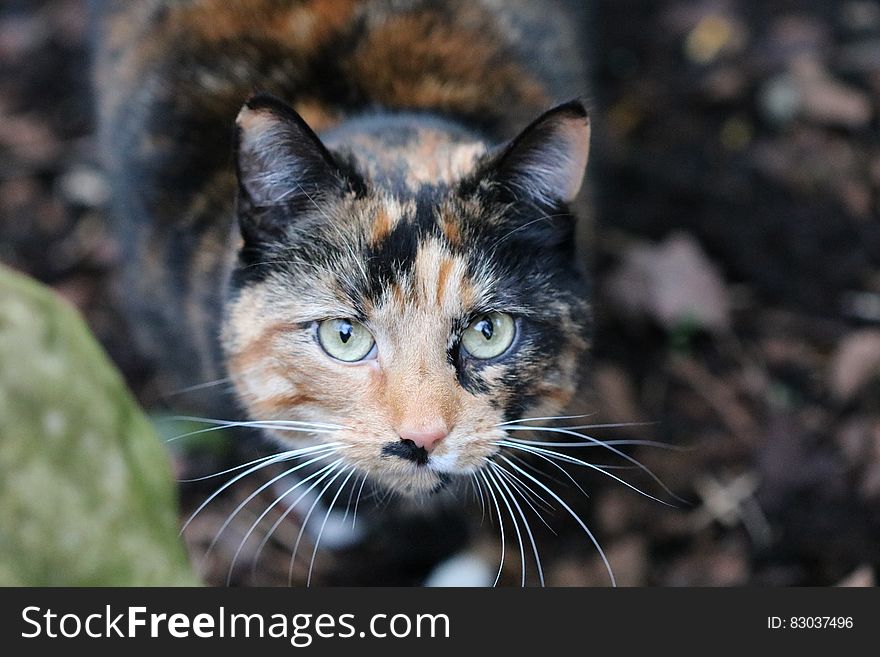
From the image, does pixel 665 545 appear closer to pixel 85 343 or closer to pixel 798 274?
pixel 798 274

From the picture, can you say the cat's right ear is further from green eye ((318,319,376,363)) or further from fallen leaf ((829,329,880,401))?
fallen leaf ((829,329,880,401))

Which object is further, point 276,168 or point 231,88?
point 231,88

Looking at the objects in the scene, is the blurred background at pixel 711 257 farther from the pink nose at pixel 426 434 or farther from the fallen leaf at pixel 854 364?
the pink nose at pixel 426 434

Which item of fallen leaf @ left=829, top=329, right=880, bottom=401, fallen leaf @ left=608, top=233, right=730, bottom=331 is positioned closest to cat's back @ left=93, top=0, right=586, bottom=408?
fallen leaf @ left=608, top=233, right=730, bottom=331

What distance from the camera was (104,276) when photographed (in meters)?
3.19

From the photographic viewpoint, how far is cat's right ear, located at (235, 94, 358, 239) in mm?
1694

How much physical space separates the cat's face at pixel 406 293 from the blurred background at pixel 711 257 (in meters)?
0.92

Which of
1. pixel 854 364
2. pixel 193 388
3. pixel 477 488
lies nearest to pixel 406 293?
pixel 477 488

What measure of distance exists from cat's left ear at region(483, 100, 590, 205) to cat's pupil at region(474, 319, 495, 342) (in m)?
0.26

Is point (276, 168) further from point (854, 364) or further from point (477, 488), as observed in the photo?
point (854, 364)

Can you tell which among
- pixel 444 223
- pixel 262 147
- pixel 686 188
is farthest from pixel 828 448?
pixel 262 147

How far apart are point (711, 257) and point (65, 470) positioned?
2237 mm

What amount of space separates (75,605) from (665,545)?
1.63m

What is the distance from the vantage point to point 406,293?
1.76 m
